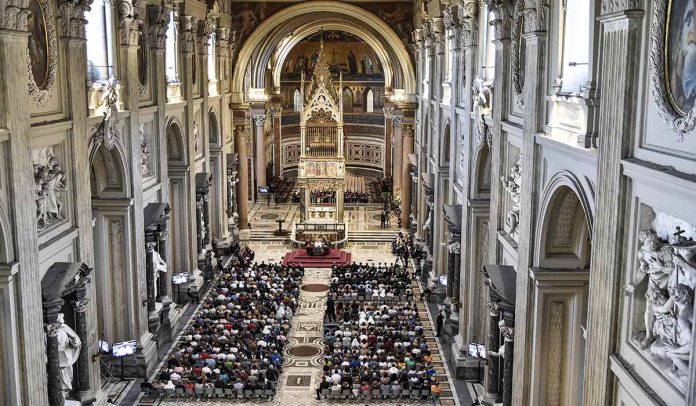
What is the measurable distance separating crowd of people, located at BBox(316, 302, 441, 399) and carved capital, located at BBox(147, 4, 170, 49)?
11644mm

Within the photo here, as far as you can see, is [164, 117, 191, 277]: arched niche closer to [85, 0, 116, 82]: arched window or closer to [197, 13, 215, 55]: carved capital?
[197, 13, 215, 55]: carved capital

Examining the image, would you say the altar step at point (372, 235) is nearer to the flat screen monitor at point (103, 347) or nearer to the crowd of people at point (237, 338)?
the crowd of people at point (237, 338)

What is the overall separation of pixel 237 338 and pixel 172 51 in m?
11.4

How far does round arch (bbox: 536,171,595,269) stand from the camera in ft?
44.4

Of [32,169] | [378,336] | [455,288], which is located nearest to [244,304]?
[378,336]

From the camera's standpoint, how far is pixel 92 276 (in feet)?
60.5

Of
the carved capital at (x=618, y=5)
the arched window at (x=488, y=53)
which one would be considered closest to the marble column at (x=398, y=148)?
the arched window at (x=488, y=53)

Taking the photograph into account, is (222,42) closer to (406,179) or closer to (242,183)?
(242,183)

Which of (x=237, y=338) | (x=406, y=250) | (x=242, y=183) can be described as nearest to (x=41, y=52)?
(x=237, y=338)

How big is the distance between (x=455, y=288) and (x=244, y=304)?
28.0ft

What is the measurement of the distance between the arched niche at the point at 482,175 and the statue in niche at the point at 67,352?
1151 cm

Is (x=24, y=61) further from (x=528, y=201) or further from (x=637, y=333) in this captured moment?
(x=637, y=333)

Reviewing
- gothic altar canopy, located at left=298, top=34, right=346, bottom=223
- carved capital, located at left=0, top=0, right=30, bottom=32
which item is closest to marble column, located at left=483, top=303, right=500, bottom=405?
carved capital, located at left=0, top=0, right=30, bottom=32

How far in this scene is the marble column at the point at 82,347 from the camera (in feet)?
55.5
